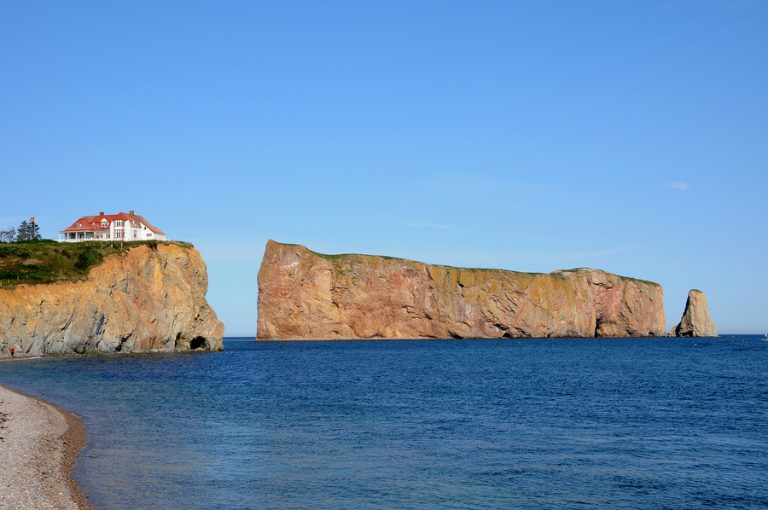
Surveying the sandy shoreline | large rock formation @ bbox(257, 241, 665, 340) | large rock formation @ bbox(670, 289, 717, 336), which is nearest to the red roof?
large rock formation @ bbox(257, 241, 665, 340)

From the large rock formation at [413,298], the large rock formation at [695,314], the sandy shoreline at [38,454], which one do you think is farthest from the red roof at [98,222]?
the large rock formation at [695,314]

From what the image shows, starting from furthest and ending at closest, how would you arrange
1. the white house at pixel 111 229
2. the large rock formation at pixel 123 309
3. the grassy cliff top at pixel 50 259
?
1. the white house at pixel 111 229
2. the grassy cliff top at pixel 50 259
3. the large rock formation at pixel 123 309

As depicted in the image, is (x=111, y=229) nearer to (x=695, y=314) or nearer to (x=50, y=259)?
(x=50, y=259)

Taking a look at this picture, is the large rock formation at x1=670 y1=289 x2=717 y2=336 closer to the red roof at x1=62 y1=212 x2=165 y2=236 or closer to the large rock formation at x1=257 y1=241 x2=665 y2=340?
the large rock formation at x1=257 y1=241 x2=665 y2=340

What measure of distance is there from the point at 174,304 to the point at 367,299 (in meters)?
62.4

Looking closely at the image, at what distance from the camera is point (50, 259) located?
85625 mm

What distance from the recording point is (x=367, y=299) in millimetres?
151125

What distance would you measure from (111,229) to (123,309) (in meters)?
24.6

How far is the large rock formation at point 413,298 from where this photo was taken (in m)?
146

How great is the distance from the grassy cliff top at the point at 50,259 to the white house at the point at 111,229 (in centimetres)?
1155

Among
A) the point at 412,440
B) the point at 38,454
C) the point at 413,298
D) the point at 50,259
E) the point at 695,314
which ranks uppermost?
the point at 50,259

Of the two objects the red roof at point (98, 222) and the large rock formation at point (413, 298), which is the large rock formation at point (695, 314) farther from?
the red roof at point (98, 222)

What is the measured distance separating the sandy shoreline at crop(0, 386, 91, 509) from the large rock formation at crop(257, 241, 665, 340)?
107m

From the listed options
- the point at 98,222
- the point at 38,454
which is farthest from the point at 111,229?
the point at 38,454
